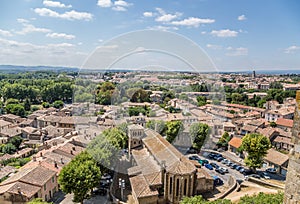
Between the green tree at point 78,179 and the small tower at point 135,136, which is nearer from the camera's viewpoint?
the green tree at point 78,179

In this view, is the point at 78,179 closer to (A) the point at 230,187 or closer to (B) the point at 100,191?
(B) the point at 100,191

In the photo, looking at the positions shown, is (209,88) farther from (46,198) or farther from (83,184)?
(46,198)

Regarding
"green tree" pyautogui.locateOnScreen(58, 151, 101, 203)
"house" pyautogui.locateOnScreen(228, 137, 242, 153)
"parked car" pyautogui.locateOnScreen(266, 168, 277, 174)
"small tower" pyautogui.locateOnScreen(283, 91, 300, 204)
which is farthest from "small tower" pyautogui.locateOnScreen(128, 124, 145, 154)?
"small tower" pyautogui.locateOnScreen(283, 91, 300, 204)

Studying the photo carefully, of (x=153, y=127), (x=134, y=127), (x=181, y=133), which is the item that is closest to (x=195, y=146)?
(x=181, y=133)

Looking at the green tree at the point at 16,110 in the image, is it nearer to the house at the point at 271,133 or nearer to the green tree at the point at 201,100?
the green tree at the point at 201,100

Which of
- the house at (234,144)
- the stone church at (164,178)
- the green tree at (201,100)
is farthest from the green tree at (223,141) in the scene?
the stone church at (164,178)

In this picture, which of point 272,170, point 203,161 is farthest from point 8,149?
point 272,170

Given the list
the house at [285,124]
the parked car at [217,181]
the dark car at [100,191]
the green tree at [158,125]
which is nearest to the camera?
the dark car at [100,191]
